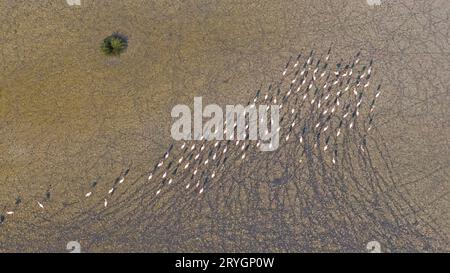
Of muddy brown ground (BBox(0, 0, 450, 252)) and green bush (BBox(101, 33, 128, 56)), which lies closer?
muddy brown ground (BBox(0, 0, 450, 252))

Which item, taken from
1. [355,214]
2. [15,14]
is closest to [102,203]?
[15,14]

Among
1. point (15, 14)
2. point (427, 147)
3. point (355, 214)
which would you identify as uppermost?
point (15, 14)

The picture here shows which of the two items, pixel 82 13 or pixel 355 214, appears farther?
pixel 82 13

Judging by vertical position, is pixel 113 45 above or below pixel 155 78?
above

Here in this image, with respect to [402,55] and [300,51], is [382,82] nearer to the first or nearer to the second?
[402,55]
